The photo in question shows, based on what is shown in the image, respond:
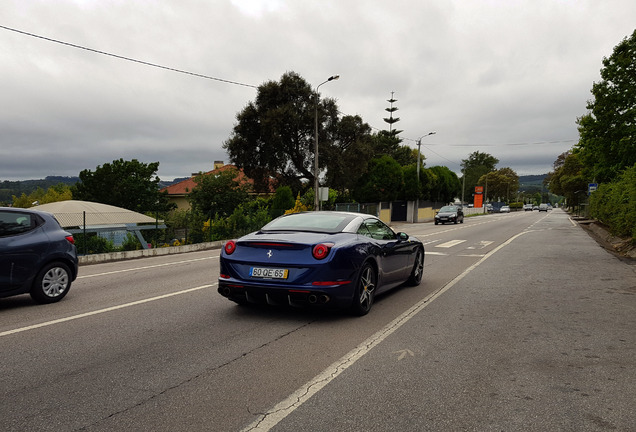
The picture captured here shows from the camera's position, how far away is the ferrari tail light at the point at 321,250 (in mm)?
5465

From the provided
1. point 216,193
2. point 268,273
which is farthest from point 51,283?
point 216,193

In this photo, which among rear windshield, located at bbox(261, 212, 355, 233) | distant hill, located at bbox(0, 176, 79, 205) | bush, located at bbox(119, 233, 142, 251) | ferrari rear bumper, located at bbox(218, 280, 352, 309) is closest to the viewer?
ferrari rear bumper, located at bbox(218, 280, 352, 309)

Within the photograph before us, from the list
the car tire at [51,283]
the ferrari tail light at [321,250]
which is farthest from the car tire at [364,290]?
the car tire at [51,283]

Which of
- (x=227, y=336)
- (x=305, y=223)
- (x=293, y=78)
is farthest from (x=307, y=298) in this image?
(x=293, y=78)

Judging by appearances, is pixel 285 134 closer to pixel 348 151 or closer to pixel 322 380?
pixel 348 151

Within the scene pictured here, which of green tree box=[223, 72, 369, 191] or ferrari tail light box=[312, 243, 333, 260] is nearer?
ferrari tail light box=[312, 243, 333, 260]

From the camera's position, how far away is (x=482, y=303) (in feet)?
23.0

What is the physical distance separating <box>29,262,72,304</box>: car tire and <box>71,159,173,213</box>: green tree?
38535mm

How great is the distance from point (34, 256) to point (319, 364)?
15.9ft

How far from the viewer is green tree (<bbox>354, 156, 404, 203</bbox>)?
144 feet

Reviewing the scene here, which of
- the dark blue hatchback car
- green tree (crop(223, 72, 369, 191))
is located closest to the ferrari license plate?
the dark blue hatchback car

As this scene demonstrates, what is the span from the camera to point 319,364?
13.7 feet

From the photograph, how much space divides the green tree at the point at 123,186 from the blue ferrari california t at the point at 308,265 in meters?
40.6

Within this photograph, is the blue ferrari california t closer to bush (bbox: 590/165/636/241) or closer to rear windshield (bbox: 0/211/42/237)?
rear windshield (bbox: 0/211/42/237)
